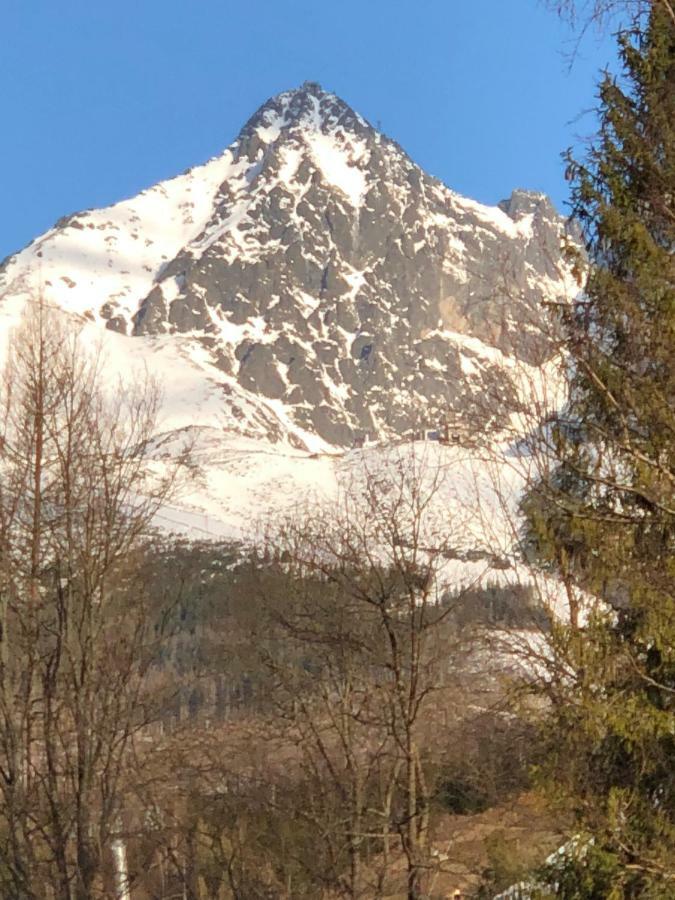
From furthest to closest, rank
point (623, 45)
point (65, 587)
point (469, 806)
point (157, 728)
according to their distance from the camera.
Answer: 1. point (469, 806)
2. point (157, 728)
3. point (65, 587)
4. point (623, 45)

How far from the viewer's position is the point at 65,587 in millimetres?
9133

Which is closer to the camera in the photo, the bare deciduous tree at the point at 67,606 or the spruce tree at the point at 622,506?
the spruce tree at the point at 622,506

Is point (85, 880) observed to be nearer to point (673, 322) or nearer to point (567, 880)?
point (567, 880)

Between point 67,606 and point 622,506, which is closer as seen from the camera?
point 622,506

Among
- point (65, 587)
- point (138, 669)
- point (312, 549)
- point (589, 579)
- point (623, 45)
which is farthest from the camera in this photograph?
point (312, 549)

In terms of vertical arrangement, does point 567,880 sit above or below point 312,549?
below

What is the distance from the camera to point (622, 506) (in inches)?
296

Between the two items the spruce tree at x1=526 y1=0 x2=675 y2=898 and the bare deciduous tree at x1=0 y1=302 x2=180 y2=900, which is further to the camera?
the bare deciduous tree at x1=0 y1=302 x2=180 y2=900

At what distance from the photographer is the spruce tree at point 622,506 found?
672cm

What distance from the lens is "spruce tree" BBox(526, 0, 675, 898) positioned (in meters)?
6.72

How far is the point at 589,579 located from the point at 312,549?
7206 millimetres

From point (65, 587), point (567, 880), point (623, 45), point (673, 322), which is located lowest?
point (567, 880)

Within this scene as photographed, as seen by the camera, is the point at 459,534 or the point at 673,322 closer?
the point at 673,322

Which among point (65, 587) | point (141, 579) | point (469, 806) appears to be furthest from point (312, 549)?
point (469, 806)
